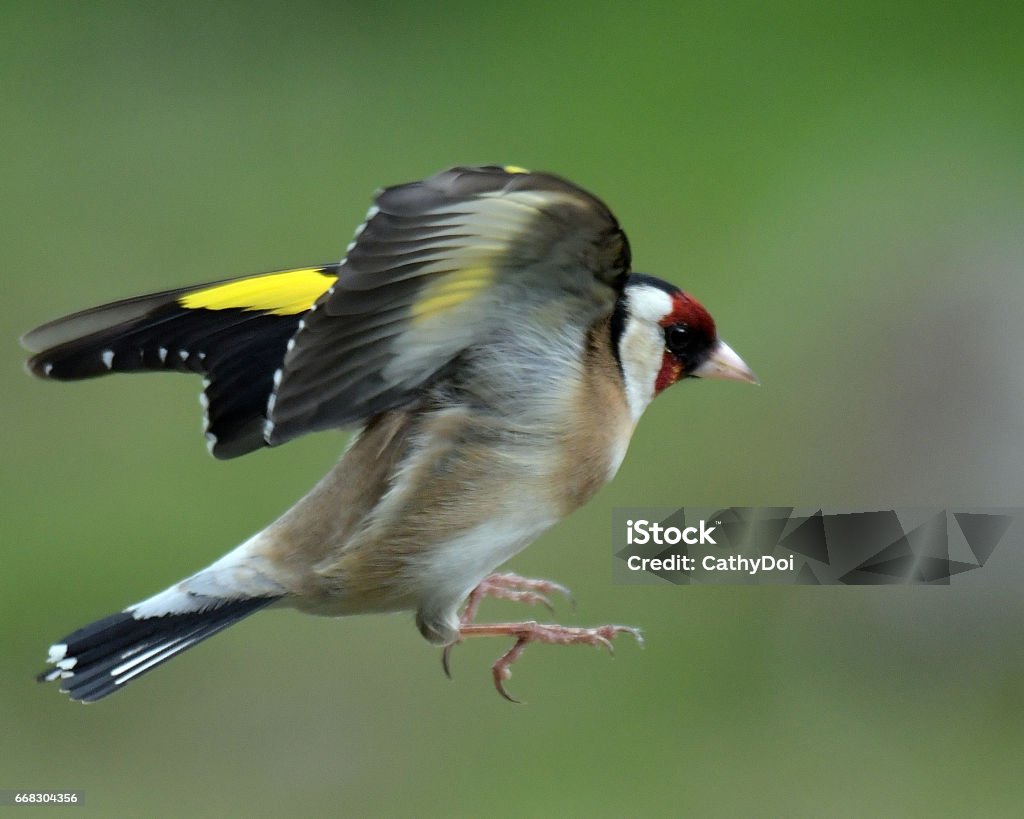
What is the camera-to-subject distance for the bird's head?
216 cm

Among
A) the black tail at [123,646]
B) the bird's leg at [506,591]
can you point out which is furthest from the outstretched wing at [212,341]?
the bird's leg at [506,591]

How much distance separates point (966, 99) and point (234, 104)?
3127mm

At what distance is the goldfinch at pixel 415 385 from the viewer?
6.29ft

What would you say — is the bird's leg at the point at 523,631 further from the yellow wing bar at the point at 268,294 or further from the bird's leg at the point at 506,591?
the yellow wing bar at the point at 268,294

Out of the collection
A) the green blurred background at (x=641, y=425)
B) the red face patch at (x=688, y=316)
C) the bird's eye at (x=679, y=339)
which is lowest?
the green blurred background at (x=641, y=425)

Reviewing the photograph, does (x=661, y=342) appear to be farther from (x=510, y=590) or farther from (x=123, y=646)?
(x=123, y=646)

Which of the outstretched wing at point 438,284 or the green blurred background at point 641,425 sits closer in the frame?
the outstretched wing at point 438,284

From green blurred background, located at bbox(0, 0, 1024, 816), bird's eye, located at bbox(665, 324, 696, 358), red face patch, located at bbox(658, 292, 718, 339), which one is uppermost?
red face patch, located at bbox(658, 292, 718, 339)

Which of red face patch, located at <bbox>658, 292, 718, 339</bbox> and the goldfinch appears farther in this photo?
red face patch, located at <bbox>658, 292, 718, 339</bbox>

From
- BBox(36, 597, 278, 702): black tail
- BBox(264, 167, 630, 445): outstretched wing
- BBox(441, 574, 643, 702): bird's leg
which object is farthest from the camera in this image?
BBox(441, 574, 643, 702): bird's leg

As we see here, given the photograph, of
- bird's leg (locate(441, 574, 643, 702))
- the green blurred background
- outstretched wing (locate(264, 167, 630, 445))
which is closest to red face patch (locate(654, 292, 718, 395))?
outstretched wing (locate(264, 167, 630, 445))

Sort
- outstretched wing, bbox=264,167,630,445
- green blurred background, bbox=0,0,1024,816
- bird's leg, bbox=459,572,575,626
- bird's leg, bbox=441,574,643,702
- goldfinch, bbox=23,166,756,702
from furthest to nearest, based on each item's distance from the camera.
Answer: green blurred background, bbox=0,0,1024,816
bird's leg, bbox=459,572,575,626
bird's leg, bbox=441,574,643,702
goldfinch, bbox=23,166,756,702
outstretched wing, bbox=264,167,630,445

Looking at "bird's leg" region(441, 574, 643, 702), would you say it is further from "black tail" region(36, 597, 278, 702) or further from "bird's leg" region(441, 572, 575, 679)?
"black tail" region(36, 597, 278, 702)

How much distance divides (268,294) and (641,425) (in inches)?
106
